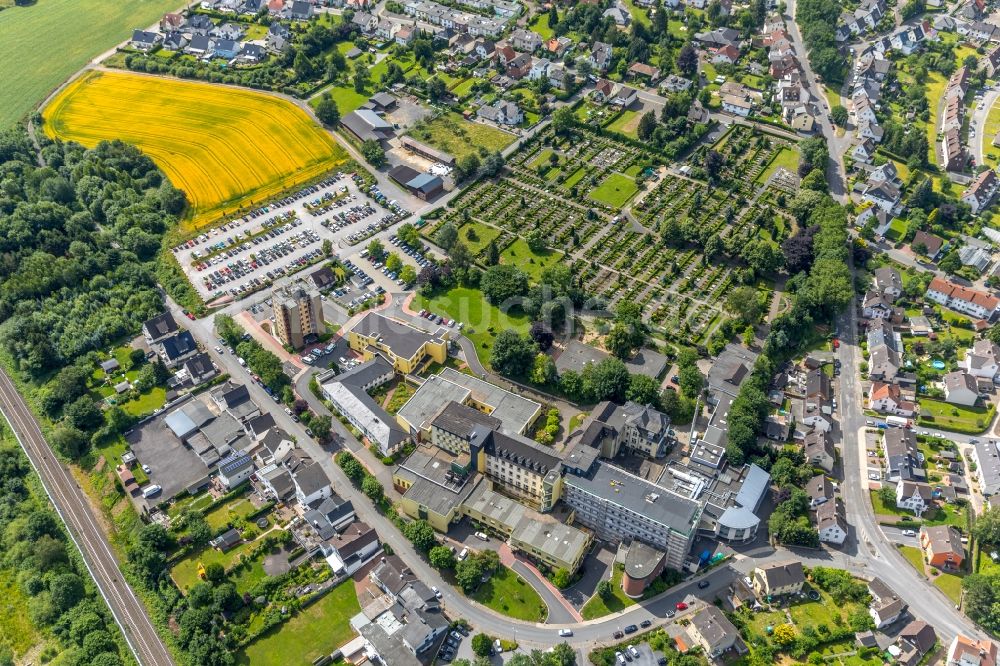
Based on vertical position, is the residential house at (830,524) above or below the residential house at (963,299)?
below

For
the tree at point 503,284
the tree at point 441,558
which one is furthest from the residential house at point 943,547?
the tree at point 503,284

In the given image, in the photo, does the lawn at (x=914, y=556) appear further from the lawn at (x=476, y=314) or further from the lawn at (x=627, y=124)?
the lawn at (x=627, y=124)

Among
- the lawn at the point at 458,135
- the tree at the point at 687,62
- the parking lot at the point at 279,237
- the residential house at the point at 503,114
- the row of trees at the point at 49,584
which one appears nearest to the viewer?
the row of trees at the point at 49,584

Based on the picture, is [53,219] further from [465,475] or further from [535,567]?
[535,567]

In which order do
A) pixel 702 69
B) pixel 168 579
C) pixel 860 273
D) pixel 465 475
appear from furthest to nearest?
pixel 702 69 → pixel 860 273 → pixel 465 475 → pixel 168 579

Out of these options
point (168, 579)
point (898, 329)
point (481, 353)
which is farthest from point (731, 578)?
point (168, 579)
